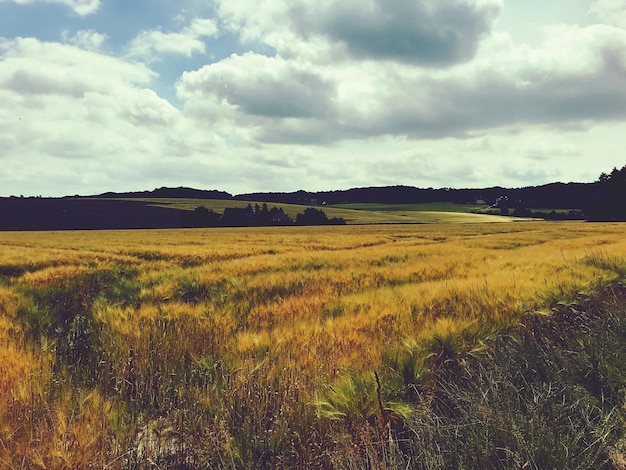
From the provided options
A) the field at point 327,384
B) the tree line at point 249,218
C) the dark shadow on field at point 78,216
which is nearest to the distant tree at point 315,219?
the tree line at point 249,218

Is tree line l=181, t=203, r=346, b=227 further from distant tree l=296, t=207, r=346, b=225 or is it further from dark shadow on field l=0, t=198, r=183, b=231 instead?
dark shadow on field l=0, t=198, r=183, b=231

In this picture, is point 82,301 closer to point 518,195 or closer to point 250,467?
point 250,467

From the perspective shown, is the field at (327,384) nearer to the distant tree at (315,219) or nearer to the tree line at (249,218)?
the tree line at (249,218)

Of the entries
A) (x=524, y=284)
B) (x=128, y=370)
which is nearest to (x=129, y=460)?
(x=128, y=370)

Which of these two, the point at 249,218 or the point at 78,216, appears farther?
the point at 249,218

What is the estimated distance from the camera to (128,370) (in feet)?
13.0

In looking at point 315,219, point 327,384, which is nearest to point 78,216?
point 315,219

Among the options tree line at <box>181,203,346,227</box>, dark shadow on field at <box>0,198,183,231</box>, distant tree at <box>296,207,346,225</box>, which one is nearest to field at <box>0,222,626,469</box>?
tree line at <box>181,203,346,227</box>

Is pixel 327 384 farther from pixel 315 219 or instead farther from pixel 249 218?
pixel 249 218

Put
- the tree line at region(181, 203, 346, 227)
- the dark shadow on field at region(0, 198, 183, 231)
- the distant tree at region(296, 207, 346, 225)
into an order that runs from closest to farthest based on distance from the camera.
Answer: the dark shadow on field at region(0, 198, 183, 231) → the tree line at region(181, 203, 346, 227) → the distant tree at region(296, 207, 346, 225)

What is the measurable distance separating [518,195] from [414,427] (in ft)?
612

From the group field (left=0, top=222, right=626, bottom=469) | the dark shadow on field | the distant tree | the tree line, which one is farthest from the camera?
the distant tree

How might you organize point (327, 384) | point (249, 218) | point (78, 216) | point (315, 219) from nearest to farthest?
point (327, 384) < point (78, 216) < point (315, 219) < point (249, 218)

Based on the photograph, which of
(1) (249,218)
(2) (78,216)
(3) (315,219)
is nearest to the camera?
(2) (78,216)
